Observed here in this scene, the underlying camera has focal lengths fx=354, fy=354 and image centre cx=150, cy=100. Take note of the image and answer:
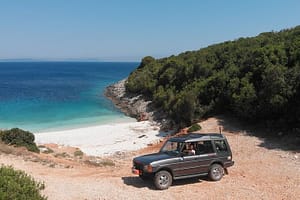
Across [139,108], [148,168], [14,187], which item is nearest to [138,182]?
[148,168]

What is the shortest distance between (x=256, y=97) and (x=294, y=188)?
13.1 metres

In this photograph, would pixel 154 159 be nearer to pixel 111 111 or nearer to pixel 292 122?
pixel 292 122

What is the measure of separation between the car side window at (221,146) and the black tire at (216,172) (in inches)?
26.9

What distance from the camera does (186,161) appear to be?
14094 mm

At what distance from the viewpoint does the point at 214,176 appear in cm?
1485

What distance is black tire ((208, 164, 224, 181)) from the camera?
14.7m

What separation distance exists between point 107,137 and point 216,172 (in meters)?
20.3

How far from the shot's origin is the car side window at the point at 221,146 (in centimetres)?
A: 1501

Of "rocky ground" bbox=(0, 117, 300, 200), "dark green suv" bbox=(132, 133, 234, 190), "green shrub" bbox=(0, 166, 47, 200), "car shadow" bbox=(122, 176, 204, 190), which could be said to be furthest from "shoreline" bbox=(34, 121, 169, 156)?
"green shrub" bbox=(0, 166, 47, 200)

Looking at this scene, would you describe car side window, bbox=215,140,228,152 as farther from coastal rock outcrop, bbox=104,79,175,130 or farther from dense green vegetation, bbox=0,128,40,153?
coastal rock outcrop, bbox=104,79,175,130

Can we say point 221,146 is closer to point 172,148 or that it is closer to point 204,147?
point 204,147

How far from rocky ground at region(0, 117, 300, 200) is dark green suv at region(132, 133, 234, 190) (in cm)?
46

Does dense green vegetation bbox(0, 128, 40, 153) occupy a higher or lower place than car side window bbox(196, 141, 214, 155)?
lower

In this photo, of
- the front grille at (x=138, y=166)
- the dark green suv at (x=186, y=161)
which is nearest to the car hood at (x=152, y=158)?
the dark green suv at (x=186, y=161)
